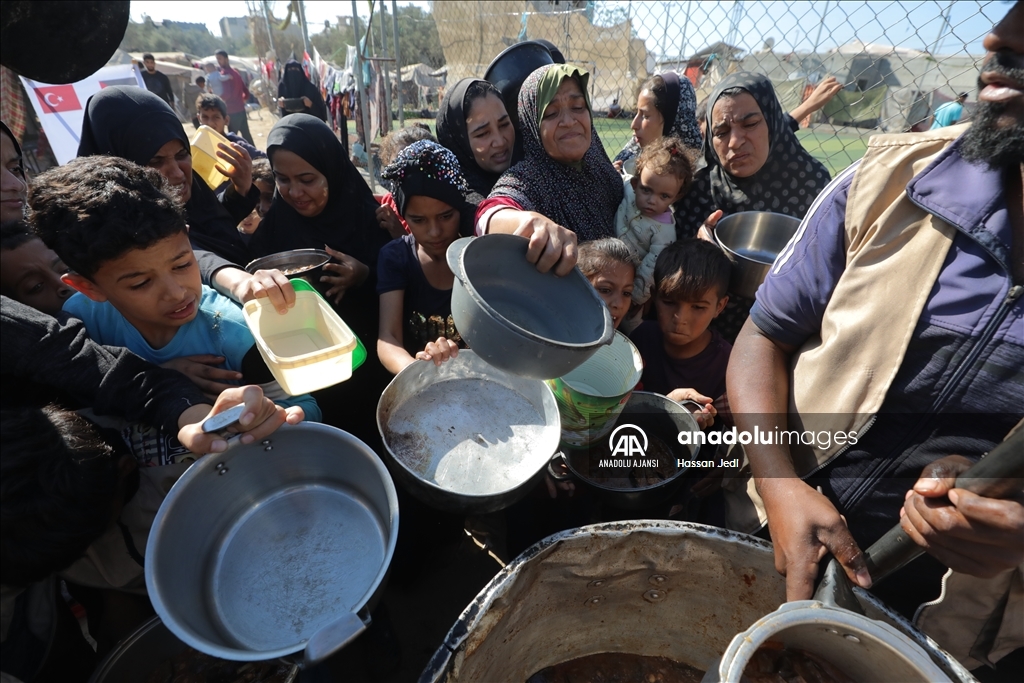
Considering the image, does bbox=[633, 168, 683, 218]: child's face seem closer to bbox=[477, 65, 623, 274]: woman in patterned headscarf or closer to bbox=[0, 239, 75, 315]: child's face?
bbox=[477, 65, 623, 274]: woman in patterned headscarf

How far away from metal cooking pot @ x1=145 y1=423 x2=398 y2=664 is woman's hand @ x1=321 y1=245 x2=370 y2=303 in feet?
3.53

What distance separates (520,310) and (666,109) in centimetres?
265

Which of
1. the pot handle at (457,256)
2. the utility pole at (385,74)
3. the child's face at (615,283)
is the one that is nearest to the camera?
the pot handle at (457,256)

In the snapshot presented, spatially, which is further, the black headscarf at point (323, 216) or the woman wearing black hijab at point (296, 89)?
the woman wearing black hijab at point (296, 89)

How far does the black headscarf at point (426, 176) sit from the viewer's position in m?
2.14

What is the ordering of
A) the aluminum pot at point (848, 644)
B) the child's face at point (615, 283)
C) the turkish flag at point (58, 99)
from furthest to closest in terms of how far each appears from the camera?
the turkish flag at point (58, 99), the child's face at point (615, 283), the aluminum pot at point (848, 644)

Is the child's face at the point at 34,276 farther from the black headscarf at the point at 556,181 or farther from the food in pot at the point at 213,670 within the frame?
the black headscarf at the point at 556,181

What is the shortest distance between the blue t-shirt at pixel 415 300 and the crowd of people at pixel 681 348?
1cm

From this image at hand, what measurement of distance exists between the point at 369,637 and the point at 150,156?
2483mm

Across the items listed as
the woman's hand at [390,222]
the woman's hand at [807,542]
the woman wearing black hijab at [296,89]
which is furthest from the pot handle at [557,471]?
the woman wearing black hijab at [296,89]

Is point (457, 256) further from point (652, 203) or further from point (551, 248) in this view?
point (652, 203)

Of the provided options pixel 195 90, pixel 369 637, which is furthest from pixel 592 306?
pixel 195 90

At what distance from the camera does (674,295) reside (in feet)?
7.22

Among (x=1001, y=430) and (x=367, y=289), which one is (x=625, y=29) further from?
(x=1001, y=430)
